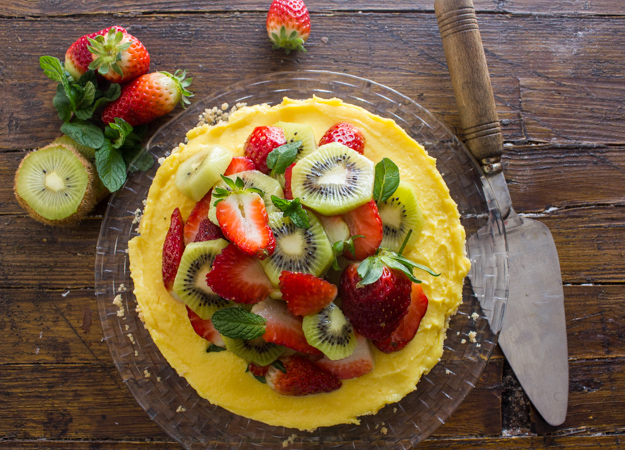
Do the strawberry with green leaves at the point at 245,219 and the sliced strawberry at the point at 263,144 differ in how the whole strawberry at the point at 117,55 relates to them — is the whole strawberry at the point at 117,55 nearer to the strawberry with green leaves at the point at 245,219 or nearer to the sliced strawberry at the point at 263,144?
the sliced strawberry at the point at 263,144

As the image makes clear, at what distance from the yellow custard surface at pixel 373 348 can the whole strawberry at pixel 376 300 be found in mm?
364

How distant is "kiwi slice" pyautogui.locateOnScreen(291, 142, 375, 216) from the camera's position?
1985 mm

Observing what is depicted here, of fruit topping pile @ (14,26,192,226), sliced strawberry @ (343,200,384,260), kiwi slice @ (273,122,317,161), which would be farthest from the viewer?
fruit topping pile @ (14,26,192,226)

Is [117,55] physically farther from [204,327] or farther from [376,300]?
[376,300]

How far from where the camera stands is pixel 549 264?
258 cm

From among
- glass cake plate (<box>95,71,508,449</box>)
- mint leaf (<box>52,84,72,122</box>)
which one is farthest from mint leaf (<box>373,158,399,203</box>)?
mint leaf (<box>52,84,72,122</box>)

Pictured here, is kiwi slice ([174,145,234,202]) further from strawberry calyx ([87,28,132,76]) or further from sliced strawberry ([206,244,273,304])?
strawberry calyx ([87,28,132,76])

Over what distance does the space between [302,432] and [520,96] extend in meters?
2.43

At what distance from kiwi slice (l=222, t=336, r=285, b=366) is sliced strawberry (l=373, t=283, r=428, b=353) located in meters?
0.53

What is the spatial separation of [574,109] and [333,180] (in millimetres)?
1807

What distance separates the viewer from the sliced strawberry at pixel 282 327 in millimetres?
1946

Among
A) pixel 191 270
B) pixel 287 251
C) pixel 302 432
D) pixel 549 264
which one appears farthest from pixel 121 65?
pixel 549 264

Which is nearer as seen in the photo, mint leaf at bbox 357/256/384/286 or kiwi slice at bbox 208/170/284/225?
mint leaf at bbox 357/256/384/286

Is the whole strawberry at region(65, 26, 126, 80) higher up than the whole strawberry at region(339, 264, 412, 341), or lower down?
higher up
